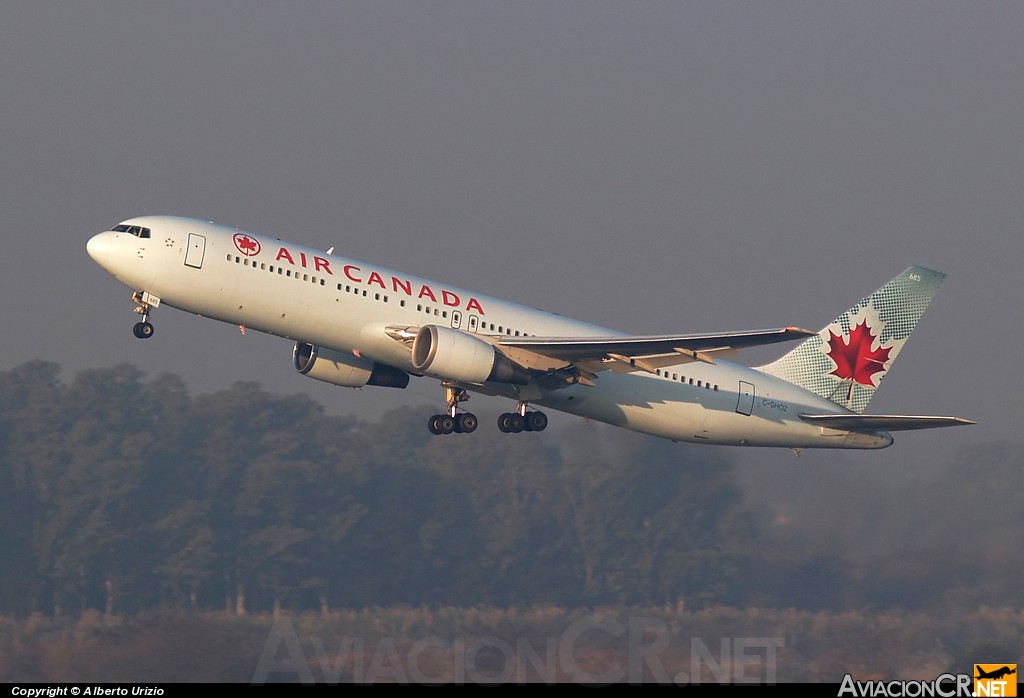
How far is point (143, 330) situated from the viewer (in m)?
44.2

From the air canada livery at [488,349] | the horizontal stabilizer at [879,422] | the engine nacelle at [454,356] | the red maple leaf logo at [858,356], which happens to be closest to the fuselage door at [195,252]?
the air canada livery at [488,349]

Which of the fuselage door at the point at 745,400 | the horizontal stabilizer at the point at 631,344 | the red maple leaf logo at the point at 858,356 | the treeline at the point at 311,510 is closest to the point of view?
the horizontal stabilizer at the point at 631,344

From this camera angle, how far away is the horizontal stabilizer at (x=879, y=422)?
4669 centimetres

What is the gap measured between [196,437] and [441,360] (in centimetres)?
6014

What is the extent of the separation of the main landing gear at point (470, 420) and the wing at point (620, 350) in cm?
293

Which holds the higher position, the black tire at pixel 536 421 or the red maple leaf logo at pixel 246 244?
the red maple leaf logo at pixel 246 244

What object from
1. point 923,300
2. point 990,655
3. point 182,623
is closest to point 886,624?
point 990,655

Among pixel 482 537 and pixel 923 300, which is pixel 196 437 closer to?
pixel 482 537

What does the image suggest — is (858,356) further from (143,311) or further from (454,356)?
(143,311)

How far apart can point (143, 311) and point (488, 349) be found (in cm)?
1030

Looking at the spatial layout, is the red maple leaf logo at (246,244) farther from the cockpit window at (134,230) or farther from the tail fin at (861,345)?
the tail fin at (861,345)

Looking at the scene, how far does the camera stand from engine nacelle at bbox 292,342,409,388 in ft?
159

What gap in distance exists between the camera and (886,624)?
4556 cm

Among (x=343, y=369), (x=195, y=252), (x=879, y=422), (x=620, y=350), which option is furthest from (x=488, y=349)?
(x=879, y=422)
